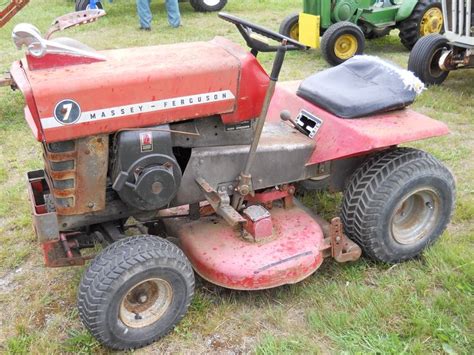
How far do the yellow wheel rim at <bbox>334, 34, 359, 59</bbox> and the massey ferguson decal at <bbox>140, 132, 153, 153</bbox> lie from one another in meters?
4.78

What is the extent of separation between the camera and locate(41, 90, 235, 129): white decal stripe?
2.18m

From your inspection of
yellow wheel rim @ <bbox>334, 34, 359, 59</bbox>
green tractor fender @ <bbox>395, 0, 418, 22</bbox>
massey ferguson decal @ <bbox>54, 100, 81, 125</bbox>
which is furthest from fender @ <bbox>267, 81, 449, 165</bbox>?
green tractor fender @ <bbox>395, 0, 418, 22</bbox>

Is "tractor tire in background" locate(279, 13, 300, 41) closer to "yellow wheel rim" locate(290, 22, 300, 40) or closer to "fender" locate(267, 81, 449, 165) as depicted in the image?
"yellow wheel rim" locate(290, 22, 300, 40)

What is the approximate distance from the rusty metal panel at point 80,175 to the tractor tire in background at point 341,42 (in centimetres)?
469

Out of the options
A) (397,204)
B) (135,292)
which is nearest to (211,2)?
(397,204)

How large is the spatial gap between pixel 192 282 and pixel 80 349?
1.84ft

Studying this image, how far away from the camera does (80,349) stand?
2414 millimetres

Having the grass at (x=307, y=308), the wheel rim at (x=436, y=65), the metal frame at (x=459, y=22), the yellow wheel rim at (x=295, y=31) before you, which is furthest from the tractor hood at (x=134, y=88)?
the yellow wheel rim at (x=295, y=31)

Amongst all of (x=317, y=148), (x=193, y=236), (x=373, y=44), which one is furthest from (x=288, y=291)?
(x=373, y=44)

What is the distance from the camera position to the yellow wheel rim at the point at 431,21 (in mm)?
7077

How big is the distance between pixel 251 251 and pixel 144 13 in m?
7.08

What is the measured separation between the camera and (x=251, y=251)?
103 inches

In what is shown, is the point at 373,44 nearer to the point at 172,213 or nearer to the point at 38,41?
the point at 172,213

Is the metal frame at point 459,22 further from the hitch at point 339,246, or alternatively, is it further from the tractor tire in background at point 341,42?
the hitch at point 339,246
